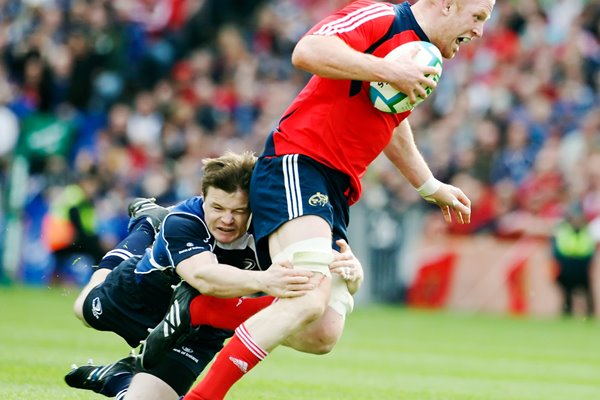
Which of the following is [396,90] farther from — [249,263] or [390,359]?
[390,359]

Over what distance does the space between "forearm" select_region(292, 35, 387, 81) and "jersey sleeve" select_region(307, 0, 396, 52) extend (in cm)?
11

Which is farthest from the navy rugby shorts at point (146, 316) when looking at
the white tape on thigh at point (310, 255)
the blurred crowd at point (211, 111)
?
the blurred crowd at point (211, 111)

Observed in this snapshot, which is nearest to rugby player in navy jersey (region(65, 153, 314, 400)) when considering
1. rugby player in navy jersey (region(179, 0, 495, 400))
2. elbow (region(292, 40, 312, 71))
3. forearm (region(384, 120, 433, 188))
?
rugby player in navy jersey (region(179, 0, 495, 400))

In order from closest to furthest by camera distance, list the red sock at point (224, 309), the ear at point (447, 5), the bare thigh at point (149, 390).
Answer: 1. the ear at point (447, 5)
2. the red sock at point (224, 309)
3. the bare thigh at point (149, 390)

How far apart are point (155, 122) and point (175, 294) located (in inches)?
550

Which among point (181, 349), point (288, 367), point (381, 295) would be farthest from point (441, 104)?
point (181, 349)

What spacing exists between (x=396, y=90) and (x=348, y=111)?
0.33 meters

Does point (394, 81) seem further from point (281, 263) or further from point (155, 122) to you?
point (155, 122)

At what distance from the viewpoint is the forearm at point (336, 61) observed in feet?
21.5

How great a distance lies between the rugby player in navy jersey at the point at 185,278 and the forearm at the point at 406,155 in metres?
1.06

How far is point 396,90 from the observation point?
680 centimetres

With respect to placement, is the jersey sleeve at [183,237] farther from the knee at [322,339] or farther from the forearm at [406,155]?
the forearm at [406,155]

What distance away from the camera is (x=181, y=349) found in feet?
24.7

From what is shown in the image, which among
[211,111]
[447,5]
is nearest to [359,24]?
[447,5]
